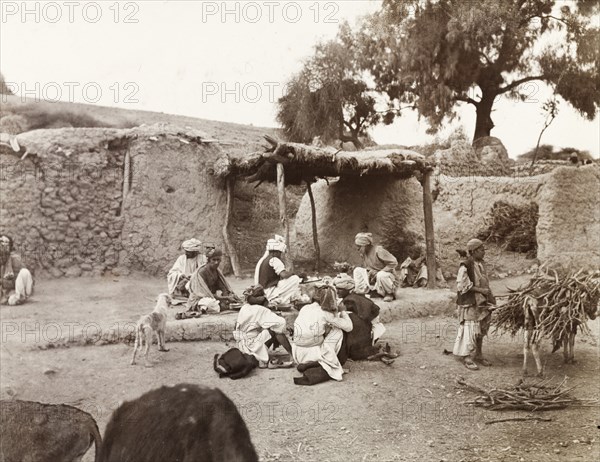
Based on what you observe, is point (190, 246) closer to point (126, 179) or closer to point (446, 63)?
point (126, 179)

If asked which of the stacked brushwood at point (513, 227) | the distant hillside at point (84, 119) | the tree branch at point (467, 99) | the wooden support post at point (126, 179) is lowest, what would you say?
the stacked brushwood at point (513, 227)

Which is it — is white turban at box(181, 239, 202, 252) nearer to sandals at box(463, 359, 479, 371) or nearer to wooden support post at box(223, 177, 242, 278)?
wooden support post at box(223, 177, 242, 278)

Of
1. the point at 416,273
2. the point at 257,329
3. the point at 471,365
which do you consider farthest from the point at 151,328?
the point at 416,273

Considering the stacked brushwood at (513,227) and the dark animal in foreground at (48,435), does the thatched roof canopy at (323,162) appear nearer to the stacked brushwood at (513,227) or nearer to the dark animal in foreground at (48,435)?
the stacked brushwood at (513,227)

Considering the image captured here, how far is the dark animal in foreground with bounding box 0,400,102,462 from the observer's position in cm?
371

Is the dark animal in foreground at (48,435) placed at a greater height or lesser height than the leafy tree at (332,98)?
lesser

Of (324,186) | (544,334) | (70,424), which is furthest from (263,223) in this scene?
(70,424)

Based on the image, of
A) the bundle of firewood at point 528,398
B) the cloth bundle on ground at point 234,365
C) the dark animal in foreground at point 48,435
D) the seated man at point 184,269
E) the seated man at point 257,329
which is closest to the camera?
the dark animal in foreground at point 48,435

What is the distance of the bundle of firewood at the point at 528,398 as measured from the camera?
4.56 metres

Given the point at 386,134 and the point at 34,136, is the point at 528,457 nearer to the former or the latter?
the point at 386,134

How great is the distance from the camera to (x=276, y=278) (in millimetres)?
7410

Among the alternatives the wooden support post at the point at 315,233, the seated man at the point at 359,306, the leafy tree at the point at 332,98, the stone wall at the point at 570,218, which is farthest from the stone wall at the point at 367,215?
the seated man at the point at 359,306

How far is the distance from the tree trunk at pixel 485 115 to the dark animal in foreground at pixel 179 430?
488 centimetres

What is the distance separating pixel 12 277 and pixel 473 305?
5.76 meters
